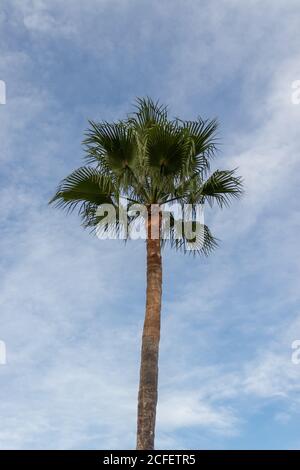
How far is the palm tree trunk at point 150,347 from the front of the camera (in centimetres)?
1311

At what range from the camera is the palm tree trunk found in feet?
43.0

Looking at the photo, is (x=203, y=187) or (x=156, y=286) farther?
(x=203, y=187)

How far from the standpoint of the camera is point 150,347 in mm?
14086

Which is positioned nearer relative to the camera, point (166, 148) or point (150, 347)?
point (150, 347)

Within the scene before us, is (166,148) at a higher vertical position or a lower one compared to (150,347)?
A: higher

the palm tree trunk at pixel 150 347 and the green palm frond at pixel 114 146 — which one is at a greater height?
the green palm frond at pixel 114 146

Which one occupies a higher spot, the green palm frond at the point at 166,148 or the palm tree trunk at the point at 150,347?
the green palm frond at the point at 166,148

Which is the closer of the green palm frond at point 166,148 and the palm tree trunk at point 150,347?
the palm tree trunk at point 150,347

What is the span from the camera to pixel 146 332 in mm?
14359

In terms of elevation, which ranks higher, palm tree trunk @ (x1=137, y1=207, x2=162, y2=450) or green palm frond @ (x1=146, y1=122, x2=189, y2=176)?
green palm frond @ (x1=146, y1=122, x2=189, y2=176)

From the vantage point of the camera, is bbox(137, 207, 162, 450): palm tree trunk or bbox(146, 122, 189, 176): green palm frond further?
bbox(146, 122, 189, 176): green palm frond
